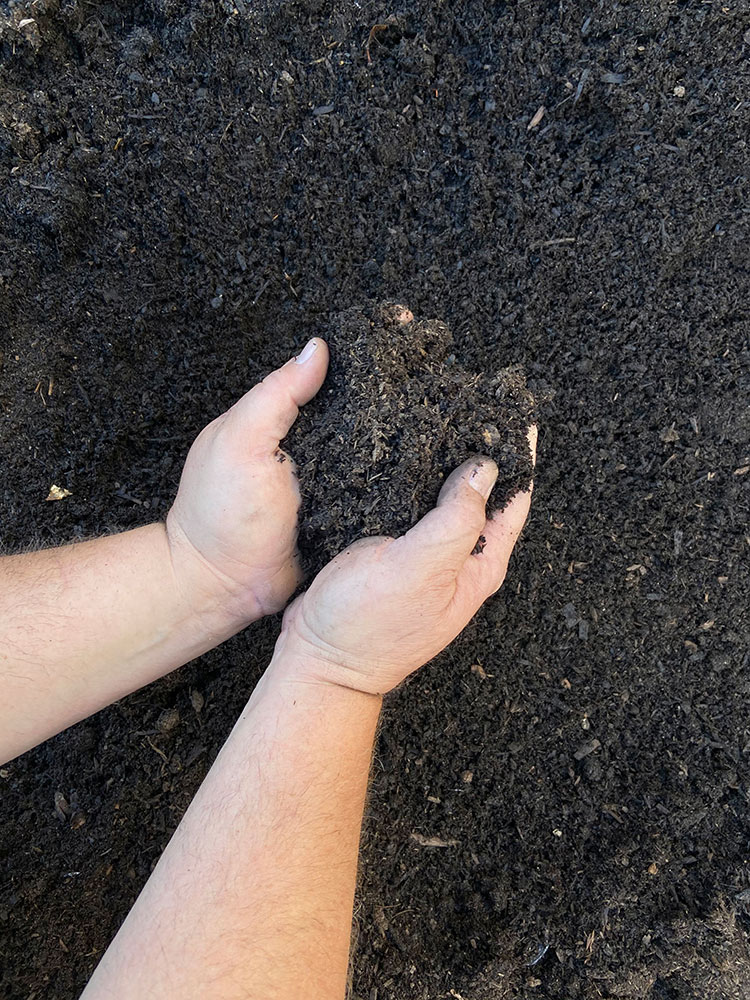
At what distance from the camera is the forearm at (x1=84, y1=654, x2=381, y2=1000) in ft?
3.64

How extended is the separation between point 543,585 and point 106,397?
126 centimetres

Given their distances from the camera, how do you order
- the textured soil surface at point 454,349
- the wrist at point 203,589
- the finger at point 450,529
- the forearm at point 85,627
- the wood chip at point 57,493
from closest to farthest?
the finger at point 450,529, the forearm at point 85,627, the wrist at point 203,589, the textured soil surface at point 454,349, the wood chip at point 57,493

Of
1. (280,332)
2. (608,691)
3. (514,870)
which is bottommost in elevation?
(514,870)

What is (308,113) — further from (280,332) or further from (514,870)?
(514,870)

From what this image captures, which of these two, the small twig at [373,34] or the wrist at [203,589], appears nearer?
the wrist at [203,589]

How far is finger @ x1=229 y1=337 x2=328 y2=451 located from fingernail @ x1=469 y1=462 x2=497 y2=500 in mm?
387

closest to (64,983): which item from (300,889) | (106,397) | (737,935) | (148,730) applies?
(148,730)

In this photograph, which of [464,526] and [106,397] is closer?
[464,526]

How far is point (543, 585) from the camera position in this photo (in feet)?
6.01

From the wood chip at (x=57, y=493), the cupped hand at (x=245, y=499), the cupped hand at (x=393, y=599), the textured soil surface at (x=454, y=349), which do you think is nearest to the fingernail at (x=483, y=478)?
the cupped hand at (x=393, y=599)

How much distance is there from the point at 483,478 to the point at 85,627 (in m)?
0.89

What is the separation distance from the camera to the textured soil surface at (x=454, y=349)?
68.7 inches

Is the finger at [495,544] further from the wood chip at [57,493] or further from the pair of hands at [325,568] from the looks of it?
the wood chip at [57,493]

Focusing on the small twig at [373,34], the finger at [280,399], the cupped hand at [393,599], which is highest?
the small twig at [373,34]
